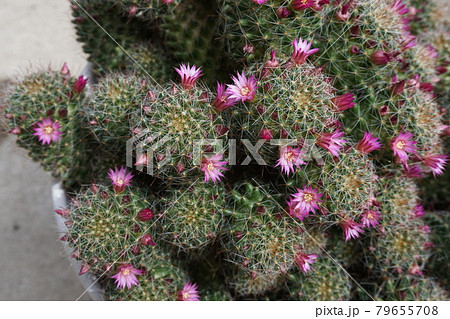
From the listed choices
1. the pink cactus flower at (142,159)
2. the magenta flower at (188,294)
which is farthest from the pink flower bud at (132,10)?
the magenta flower at (188,294)

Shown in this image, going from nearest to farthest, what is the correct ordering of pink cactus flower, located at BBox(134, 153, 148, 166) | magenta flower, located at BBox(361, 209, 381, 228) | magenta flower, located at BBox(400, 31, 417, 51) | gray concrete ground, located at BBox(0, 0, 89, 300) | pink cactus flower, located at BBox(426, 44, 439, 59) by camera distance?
pink cactus flower, located at BBox(134, 153, 148, 166) → magenta flower, located at BBox(361, 209, 381, 228) → magenta flower, located at BBox(400, 31, 417, 51) → pink cactus flower, located at BBox(426, 44, 439, 59) → gray concrete ground, located at BBox(0, 0, 89, 300)

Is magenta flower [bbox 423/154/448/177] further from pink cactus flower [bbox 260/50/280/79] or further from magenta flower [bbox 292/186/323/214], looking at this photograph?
pink cactus flower [bbox 260/50/280/79]

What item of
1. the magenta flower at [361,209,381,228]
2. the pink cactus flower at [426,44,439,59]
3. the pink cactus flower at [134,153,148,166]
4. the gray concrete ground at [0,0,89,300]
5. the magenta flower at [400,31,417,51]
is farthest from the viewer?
the gray concrete ground at [0,0,89,300]

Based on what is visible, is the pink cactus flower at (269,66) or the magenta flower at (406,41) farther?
the magenta flower at (406,41)

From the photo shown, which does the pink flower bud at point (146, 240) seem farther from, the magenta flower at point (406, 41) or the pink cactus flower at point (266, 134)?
the magenta flower at point (406, 41)

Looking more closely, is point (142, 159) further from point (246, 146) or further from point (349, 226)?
point (349, 226)

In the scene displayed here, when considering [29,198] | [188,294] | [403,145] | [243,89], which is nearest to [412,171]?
[403,145]

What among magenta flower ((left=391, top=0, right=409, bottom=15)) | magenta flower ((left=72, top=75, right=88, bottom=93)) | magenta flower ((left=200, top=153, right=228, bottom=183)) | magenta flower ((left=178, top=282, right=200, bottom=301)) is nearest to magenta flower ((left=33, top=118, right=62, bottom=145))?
magenta flower ((left=72, top=75, right=88, bottom=93))
